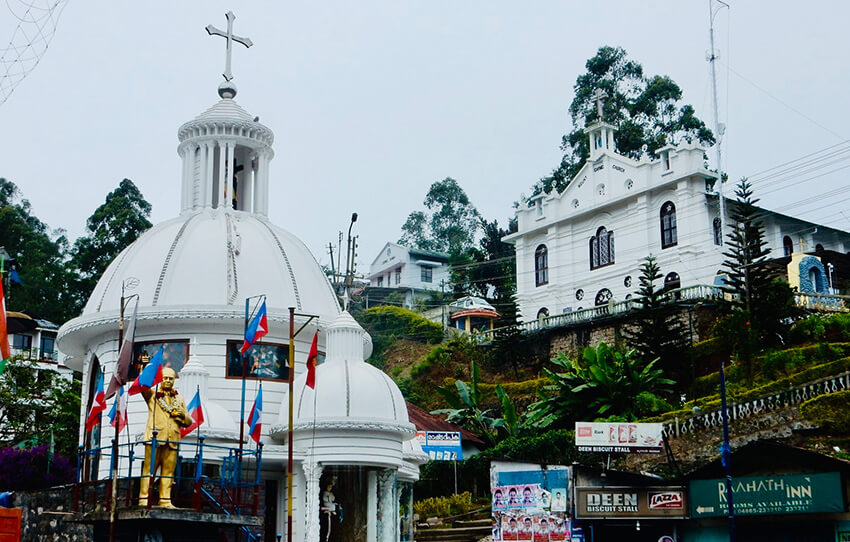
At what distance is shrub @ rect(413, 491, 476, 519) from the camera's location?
119 feet

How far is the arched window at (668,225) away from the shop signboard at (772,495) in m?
26.9

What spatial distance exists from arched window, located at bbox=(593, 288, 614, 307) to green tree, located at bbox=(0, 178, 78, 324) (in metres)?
30.3

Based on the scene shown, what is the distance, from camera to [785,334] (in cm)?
3866

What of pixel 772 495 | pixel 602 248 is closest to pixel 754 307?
pixel 772 495

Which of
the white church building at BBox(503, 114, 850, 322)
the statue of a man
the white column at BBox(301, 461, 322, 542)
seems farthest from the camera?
the white church building at BBox(503, 114, 850, 322)

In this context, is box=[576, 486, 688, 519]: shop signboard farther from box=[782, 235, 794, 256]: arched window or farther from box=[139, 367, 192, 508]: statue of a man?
box=[782, 235, 794, 256]: arched window

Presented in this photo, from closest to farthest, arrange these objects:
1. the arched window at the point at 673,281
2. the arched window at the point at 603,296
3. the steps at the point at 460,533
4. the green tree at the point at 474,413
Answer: the steps at the point at 460,533
the green tree at the point at 474,413
the arched window at the point at 673,281
the arched window at the point at 603,296

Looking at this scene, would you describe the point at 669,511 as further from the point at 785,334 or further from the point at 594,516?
the point at 785,334

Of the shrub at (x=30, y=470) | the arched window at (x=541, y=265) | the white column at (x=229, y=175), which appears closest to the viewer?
the white column at (x=229, y=175)

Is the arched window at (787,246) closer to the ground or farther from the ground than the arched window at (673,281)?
farther from the ground

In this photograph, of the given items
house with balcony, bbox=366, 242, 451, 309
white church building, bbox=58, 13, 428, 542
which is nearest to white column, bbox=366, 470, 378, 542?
white church building, bbox=58, 13, 428, 542

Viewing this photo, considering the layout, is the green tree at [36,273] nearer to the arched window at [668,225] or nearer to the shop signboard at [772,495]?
the arched window at [668,225]

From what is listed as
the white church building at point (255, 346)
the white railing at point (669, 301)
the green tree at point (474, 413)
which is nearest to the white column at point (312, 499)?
the white church building at point (255, 346)

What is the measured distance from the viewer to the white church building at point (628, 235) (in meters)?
50.4
